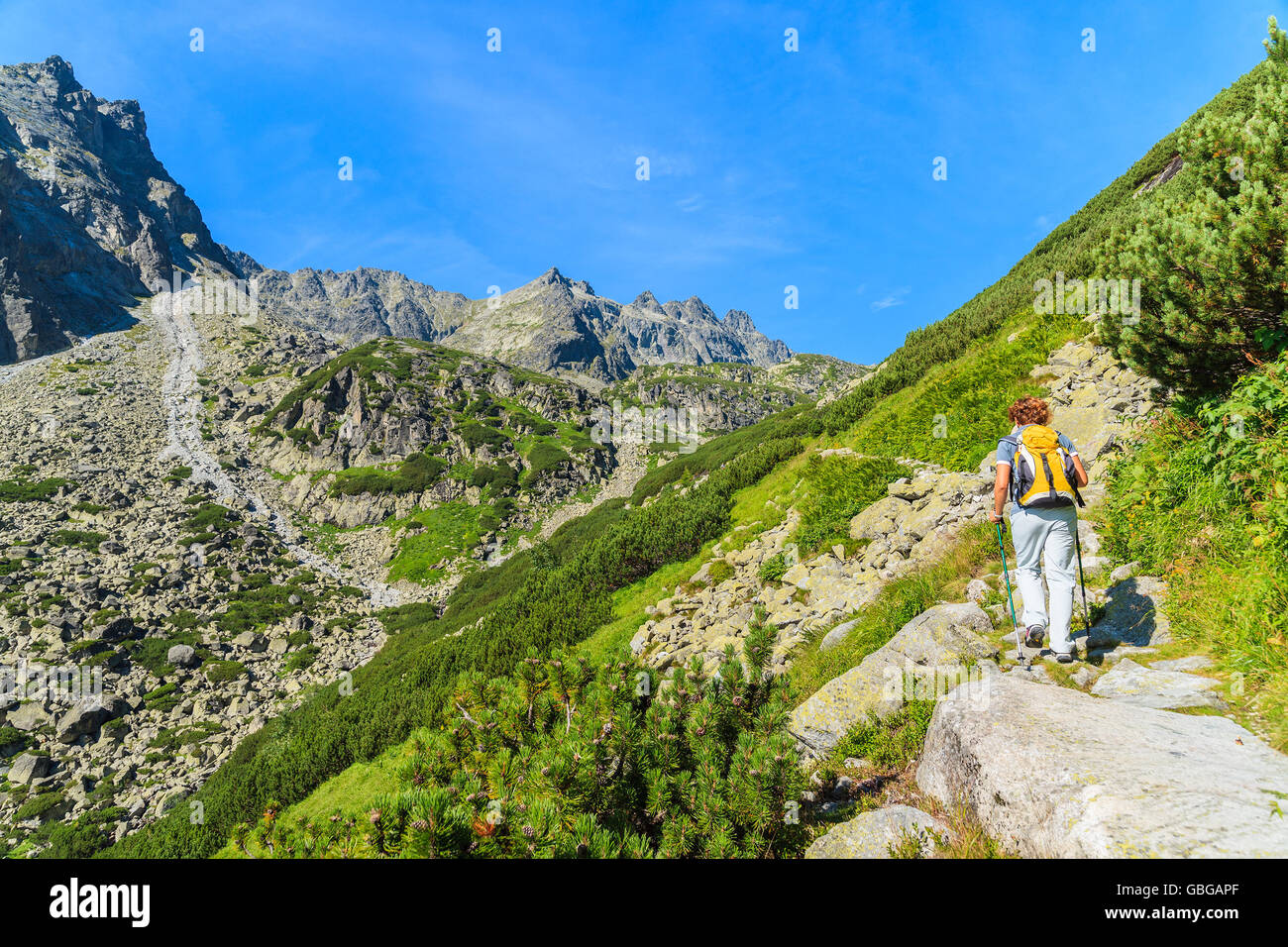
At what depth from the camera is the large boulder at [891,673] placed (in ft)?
19.9

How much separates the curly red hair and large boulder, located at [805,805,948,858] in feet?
15.1

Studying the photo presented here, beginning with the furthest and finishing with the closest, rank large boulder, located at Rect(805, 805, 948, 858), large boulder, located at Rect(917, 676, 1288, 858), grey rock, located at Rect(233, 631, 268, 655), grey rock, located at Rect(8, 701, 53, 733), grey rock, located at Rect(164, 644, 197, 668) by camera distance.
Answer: grey rock, located at Rect(233, 631, 268, 655), grey rock, located at Rect(164, 644, 197, 668), grey rock, located at Rect(8, 701, 53, 733), large boulder, located at Rect(805, 805, 948, 858), large boulder, located at Rect(917, 676, 1288, 858)

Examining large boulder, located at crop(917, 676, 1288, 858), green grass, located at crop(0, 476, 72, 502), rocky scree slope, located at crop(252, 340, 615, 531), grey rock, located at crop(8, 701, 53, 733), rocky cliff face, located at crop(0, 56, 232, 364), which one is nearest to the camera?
large boulder, located at crop(917, 676, 1288, 858)

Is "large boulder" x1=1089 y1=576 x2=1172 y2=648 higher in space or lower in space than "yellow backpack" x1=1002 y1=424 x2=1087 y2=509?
lower

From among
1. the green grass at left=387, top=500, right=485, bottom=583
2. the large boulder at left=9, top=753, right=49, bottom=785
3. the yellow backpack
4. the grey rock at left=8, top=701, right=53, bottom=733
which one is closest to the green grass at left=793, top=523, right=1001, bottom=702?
the yellow backpack

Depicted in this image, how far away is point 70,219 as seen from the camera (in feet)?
423

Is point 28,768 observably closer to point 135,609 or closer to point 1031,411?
point 135,609

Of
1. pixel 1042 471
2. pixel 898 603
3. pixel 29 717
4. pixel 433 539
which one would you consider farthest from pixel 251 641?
pixel 1042 471

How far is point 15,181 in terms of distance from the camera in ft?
383

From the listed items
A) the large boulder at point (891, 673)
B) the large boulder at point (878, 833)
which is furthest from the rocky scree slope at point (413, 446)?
the large boulder at point (878, 833)

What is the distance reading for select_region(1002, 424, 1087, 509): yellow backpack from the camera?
5.63 meters

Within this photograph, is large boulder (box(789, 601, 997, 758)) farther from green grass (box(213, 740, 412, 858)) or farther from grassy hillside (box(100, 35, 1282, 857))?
green grass (box(213, 740, 412, 858))
